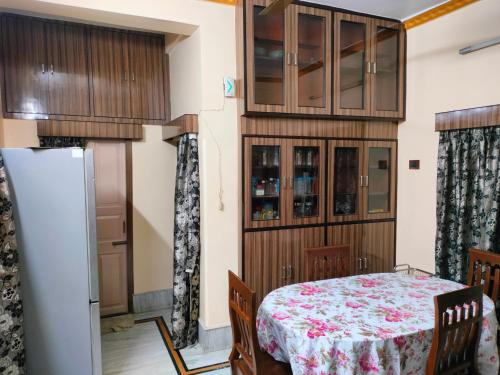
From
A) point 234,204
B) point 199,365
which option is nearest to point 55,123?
point 234,204

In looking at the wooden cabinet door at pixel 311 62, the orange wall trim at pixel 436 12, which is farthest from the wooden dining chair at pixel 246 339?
the orange wall trim at pixel 436 12

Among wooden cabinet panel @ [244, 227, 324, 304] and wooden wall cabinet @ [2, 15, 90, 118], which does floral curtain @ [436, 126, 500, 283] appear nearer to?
wooden cabinet panel @ [244, 227, 324, 304]

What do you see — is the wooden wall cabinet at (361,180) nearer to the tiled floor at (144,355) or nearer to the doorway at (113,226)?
the tiled floor at (144,355)

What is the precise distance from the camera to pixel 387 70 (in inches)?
126

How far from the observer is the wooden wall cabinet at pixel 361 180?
10.2 feet

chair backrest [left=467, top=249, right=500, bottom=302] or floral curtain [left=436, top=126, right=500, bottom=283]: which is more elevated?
floral curtain [left=436, top=126, right=500, bottom=283]

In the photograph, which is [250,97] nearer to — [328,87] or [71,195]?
[328,87]

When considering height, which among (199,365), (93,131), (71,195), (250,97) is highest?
(250,97)

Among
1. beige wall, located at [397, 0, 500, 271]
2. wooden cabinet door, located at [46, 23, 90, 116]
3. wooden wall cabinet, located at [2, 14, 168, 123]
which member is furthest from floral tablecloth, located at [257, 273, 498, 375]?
wooden cabinet door, located at [46, 23, 90, 116]

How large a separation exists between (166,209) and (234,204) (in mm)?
1150

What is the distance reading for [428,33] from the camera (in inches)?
117

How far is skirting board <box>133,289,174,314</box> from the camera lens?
363cm

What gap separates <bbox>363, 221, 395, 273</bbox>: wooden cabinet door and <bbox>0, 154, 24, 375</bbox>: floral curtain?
277 cm

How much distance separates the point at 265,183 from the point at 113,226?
171cm
